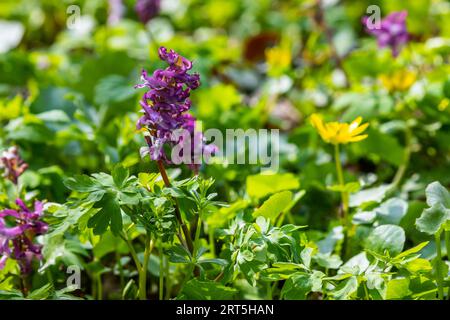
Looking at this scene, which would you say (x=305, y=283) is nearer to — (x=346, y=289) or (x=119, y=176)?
(x=346, y=289)

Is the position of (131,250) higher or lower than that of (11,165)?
lower

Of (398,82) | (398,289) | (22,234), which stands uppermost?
(398,82)

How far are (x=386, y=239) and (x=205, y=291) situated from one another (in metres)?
0.46

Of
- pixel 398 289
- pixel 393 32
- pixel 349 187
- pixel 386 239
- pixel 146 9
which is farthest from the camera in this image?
pixel 146 9

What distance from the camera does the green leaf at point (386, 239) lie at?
5.05 ft

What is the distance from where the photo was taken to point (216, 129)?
87.7 inches

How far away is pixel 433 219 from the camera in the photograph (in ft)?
4.58

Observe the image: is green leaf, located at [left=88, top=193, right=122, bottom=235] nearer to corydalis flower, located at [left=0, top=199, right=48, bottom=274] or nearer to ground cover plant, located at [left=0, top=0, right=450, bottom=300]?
ground cover plant, located at [left=0, top=0, right=450, bottom=300]

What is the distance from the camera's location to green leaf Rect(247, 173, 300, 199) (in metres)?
1.76

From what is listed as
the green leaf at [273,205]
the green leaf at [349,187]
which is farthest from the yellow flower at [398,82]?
the green leaf at [273,205]

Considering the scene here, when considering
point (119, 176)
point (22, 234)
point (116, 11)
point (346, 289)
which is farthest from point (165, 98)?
point (116, 11)

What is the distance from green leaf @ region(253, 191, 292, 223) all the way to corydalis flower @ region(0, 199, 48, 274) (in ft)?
1.58

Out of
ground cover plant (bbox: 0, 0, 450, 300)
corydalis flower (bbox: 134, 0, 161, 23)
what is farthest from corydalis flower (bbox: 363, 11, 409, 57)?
corydalis flower (bbox: 134, 0, 161, 23)

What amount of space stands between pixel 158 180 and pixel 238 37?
2.28 m
